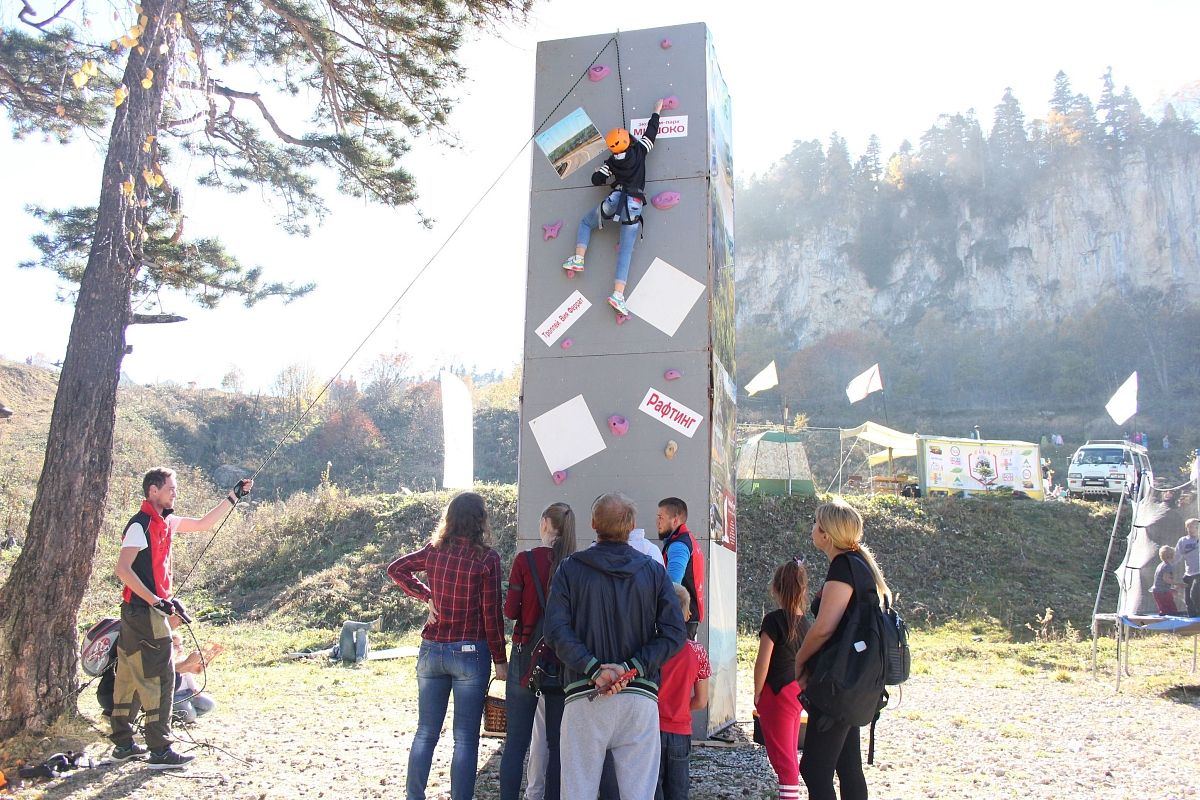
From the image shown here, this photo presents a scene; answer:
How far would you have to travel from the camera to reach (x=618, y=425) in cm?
587

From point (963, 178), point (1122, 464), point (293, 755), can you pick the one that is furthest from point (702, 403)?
point (963, 178)

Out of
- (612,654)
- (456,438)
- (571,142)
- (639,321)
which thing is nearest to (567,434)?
(639,321)

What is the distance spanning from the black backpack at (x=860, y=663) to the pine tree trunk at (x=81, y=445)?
15.4 feet

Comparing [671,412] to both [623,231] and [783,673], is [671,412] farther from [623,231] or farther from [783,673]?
[783,673]

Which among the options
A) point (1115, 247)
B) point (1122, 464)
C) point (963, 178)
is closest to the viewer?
point (1122, 464)

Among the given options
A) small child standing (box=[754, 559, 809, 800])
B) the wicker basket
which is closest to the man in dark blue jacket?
small child standing (box=[754, 559, 809, 800])

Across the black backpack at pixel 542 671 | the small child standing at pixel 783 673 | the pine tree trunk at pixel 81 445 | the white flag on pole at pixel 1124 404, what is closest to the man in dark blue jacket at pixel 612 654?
the black backpack at pixel 542 671

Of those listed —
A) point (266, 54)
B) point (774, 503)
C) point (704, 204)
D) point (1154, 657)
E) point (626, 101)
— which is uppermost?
point (266, 54)

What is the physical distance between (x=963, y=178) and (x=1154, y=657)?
240 ft

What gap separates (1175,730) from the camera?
258 inches

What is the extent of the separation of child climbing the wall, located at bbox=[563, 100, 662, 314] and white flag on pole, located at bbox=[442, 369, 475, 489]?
1.40 m

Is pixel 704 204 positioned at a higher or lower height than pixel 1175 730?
higher

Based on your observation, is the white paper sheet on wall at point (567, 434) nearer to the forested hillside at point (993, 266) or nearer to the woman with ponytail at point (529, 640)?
the woman with ponytail at point (529, 640)

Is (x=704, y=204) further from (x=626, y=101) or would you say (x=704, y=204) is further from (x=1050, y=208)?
(x=1050, y=208)
